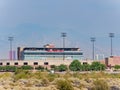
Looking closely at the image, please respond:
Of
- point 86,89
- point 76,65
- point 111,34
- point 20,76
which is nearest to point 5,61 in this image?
point 76,65

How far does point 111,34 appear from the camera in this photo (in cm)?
19638

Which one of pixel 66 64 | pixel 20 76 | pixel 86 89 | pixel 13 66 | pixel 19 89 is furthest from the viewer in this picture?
pixel 66 64

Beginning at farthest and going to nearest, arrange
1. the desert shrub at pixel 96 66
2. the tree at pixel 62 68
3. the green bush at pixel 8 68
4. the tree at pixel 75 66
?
the tree at pixel 75 66 < the desert shrub at pixel 96 66 < the tree at pixel 62 68 < the green bush at pixel 8 68

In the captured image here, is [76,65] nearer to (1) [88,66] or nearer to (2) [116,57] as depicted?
(1) [88,66]

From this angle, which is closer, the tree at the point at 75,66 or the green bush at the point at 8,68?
the green bush at the point at 8,68

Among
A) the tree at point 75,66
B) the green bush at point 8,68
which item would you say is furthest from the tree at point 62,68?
the green bush at point 8,68

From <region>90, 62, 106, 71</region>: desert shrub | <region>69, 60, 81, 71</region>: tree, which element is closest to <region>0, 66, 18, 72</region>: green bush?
<region>69, 60, 81, 71</region>: tree

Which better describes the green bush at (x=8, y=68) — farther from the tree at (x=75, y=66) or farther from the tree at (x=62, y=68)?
the tree at (x=75, y=66)

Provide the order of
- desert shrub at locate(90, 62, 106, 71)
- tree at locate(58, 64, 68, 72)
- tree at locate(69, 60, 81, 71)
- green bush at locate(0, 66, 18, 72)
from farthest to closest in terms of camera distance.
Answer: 1. tree at locate(69, 60, 81, 71)
2. desert shrub at locate(90, 62, 106, 71)
3. tree at locate(58, 64, 68, 72)
4. green bush at locate(0, 66, 18, 72)

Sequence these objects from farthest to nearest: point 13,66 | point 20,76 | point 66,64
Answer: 1. point 66,64
2. point 13,66
3. point 20,76

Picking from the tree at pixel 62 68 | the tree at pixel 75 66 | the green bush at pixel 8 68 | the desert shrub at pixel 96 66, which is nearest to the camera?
the green bush at pixel 8 68

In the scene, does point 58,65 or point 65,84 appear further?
point 58,65

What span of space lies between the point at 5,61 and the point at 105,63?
40410 mm

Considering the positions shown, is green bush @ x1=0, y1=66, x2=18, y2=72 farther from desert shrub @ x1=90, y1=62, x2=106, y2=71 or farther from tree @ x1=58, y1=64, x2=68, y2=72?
desert shrub @ x1=90, y1=62, x2=106, y2=71
